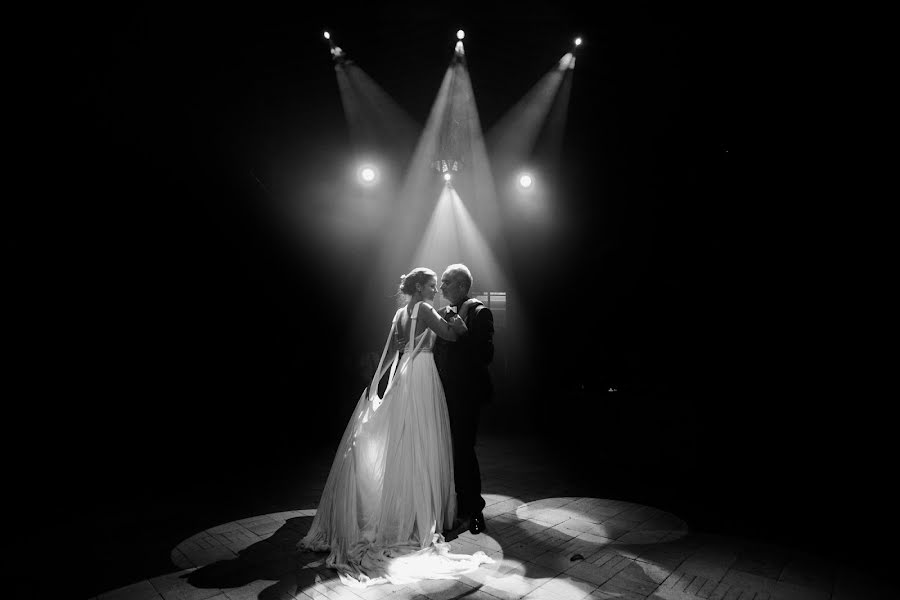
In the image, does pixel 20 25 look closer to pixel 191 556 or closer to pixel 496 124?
pixel 191 556

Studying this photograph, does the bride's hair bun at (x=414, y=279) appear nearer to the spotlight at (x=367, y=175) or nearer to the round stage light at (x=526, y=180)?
the spotlight at (x=367, y=175)

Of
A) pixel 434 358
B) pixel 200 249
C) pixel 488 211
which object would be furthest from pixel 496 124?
pixel 434 358

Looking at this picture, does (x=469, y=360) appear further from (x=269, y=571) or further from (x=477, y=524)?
(x=269, y=571)

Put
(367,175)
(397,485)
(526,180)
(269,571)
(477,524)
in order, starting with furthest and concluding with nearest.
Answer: (526,180)
(367,175)
(477,524)
(397,485)
(269,571)

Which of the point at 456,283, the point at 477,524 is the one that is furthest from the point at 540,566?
the point at 456,283

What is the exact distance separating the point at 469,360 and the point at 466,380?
0.51 ft

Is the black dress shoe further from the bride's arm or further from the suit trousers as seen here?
the bride's arm

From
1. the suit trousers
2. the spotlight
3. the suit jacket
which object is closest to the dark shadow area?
the suit trousers

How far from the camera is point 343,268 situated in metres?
8.12

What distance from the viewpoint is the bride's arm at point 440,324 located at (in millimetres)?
3236

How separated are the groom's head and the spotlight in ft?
16.3

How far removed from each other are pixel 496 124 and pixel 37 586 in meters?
7.72

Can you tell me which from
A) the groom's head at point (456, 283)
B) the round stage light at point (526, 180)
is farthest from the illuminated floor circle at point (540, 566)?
the round stage light at point (526, 180)

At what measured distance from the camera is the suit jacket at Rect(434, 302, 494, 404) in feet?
11.0
